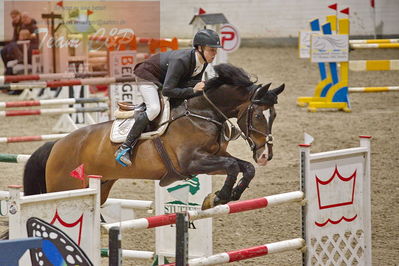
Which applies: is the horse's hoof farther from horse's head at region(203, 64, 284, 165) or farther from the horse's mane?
the horse's mane

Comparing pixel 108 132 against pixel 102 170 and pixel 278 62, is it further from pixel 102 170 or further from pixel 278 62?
pixel 278 62

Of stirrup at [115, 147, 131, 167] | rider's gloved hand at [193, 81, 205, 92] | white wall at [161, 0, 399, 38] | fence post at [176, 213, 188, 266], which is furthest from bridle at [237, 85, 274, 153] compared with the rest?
white wall at [161, 0, 399, 38]

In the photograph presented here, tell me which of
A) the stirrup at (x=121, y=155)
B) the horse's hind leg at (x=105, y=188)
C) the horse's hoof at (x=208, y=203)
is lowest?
the horse's hind leg at (x=105, y=188)

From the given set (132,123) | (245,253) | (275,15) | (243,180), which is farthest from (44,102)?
(275,15)

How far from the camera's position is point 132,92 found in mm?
7785

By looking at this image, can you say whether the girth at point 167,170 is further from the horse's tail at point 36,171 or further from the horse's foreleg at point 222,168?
the horse's tail at point 36,171

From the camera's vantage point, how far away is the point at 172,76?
4676 mm

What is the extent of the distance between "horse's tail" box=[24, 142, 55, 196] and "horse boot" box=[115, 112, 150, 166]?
658 mm

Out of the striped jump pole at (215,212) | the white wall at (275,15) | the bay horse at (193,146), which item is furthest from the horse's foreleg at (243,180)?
the white wall at (275,15)

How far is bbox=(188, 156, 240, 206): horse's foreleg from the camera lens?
14.0ft

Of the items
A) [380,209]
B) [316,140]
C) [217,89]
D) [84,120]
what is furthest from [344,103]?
[217,89]

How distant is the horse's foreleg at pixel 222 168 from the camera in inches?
168

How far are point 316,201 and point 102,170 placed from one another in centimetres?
145

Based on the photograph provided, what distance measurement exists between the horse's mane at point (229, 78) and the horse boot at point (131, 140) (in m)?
0.44
